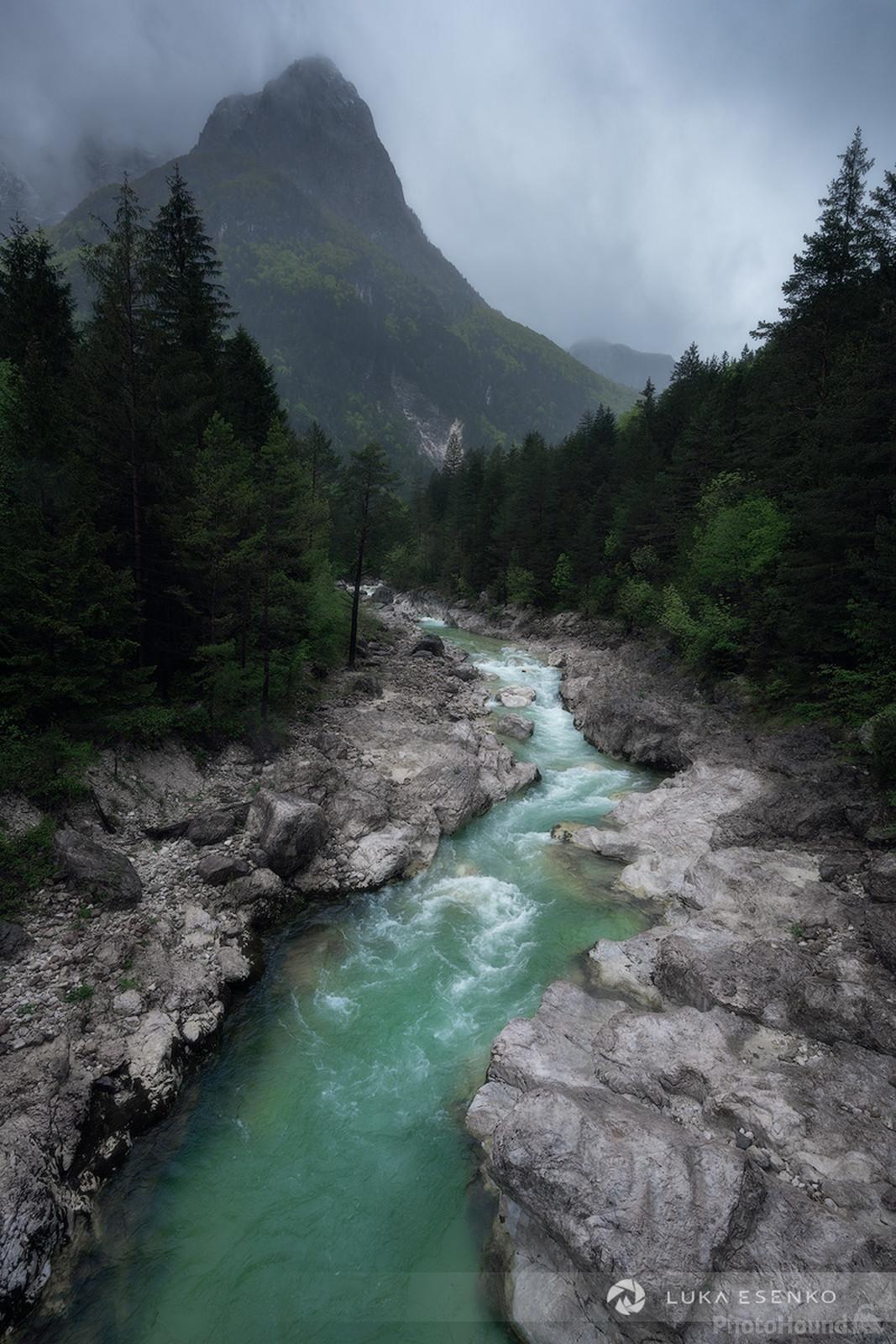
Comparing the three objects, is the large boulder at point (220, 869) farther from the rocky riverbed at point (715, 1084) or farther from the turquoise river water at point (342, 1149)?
the rocky riverbed at point (715, 1084)

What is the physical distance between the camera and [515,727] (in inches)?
1091

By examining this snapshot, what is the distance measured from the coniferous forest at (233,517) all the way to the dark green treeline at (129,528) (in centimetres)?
8

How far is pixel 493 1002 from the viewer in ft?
41.7

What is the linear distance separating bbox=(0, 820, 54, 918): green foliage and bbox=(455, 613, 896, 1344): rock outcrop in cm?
1036

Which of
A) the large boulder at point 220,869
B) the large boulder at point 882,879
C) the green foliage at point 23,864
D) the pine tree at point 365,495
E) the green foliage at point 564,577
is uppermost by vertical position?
the pine tree at point 365,495

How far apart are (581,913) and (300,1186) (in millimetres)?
8945

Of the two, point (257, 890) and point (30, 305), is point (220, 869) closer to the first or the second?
point (257, 890)

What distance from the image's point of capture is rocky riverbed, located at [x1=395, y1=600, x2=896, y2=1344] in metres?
6.98

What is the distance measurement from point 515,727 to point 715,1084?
18946mm

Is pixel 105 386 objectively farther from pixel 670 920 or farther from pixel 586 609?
pixel 586 609

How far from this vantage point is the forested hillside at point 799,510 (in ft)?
58.4

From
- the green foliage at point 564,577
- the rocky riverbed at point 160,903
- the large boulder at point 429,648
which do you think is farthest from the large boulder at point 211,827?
the green foliage at point 564,577

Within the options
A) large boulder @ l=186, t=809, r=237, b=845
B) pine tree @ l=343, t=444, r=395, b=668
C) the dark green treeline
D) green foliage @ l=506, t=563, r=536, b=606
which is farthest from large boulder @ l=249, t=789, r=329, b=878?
green foliage @ l=506, t=563, r=536, b=606

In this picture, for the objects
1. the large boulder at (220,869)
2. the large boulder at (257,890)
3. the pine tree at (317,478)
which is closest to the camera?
the large boulder at (257,890)
